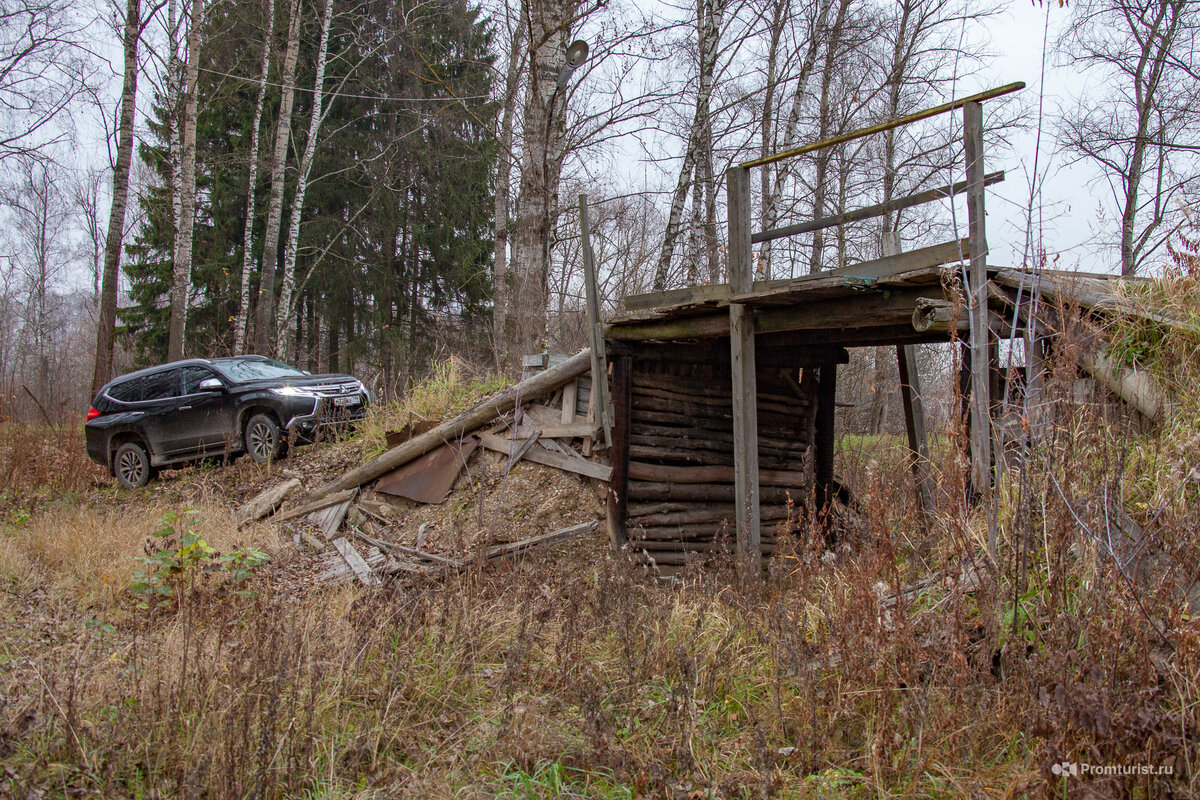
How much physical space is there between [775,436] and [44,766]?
295 inches

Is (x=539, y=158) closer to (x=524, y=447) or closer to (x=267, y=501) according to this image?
(x=524, y=447)

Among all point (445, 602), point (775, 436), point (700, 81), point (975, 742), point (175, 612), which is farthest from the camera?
point (700, 81)

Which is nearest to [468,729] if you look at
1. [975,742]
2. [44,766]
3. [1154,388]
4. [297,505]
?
[44,766]

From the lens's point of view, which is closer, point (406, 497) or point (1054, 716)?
point (1054, 716)

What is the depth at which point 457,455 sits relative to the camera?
820 centimetres

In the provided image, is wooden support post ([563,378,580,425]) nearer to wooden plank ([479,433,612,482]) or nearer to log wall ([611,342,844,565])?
wooden plank ([479,433,612,482])

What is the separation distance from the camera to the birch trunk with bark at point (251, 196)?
15344 mm

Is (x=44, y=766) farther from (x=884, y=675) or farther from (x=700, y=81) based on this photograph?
(x=700, y=81)

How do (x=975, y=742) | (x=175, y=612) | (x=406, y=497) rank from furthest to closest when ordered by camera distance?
1. (x=406, y=497)
2. (x=175, y=612)
3. (x=975, y=742)

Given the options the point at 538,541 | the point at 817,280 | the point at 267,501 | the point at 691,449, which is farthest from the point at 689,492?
the point at 267,501

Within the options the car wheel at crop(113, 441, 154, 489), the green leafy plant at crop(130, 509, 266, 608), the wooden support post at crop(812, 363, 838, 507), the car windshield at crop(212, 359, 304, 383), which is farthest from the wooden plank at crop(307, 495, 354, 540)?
the wooden support post at crop(812, 363, 838, 507)

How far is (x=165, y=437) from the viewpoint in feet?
35.5

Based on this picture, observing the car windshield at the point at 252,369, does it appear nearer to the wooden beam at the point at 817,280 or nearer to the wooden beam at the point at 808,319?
the wooden beam at the point at 808,319

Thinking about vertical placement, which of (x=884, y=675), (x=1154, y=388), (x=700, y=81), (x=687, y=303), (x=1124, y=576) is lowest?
(x=884, y=675)
